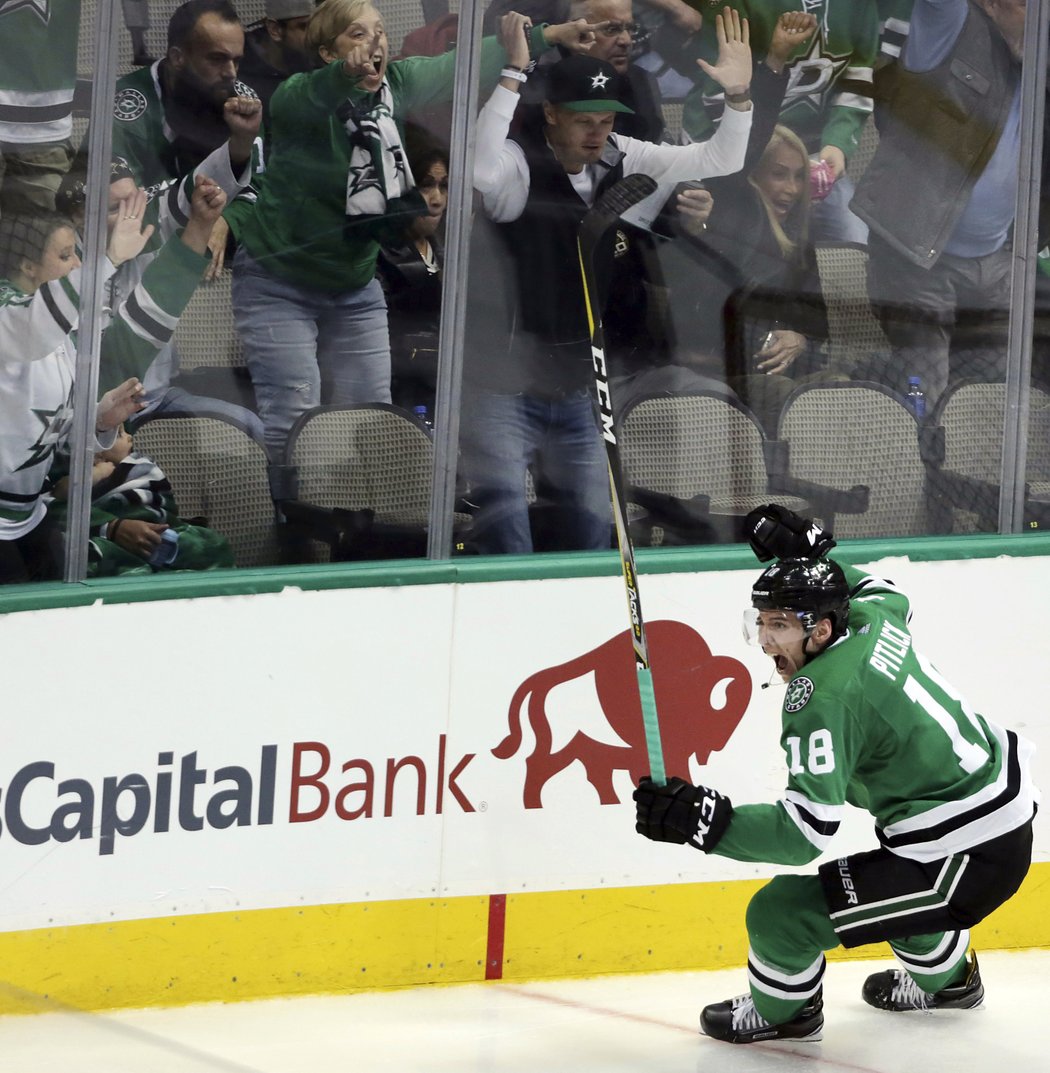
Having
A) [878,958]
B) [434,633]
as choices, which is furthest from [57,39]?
[878,958]

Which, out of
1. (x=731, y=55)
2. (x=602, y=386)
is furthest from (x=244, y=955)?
(x=731, y=55)

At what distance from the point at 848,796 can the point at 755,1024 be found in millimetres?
541

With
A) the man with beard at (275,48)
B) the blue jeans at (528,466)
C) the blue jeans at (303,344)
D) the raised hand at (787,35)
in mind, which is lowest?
the blue jeans at (528,466)

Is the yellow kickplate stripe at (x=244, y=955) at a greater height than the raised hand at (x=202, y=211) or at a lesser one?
lesser

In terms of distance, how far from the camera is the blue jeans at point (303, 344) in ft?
11.4

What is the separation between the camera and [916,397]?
4.10 metres

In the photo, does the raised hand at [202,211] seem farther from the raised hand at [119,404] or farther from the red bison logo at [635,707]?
the red bison logo at [635,707]

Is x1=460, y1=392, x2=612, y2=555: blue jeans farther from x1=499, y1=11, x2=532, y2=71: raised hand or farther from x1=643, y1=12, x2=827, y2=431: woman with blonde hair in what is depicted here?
x1=499, y1=11, x2=532, y2=71: raised hand

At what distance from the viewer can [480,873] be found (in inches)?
143

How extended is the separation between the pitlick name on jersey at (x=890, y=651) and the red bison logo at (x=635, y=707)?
676 millimetres

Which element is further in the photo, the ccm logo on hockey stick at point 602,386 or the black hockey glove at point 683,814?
the ccm logo on hockey stick at point 602,386

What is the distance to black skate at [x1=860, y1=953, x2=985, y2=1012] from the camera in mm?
3580

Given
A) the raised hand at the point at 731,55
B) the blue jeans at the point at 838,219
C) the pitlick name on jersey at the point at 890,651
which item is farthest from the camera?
the blue jeans at the point at 838,219

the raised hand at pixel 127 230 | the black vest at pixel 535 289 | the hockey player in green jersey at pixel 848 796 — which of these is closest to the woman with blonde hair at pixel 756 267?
the black vest at pixel 535 289
